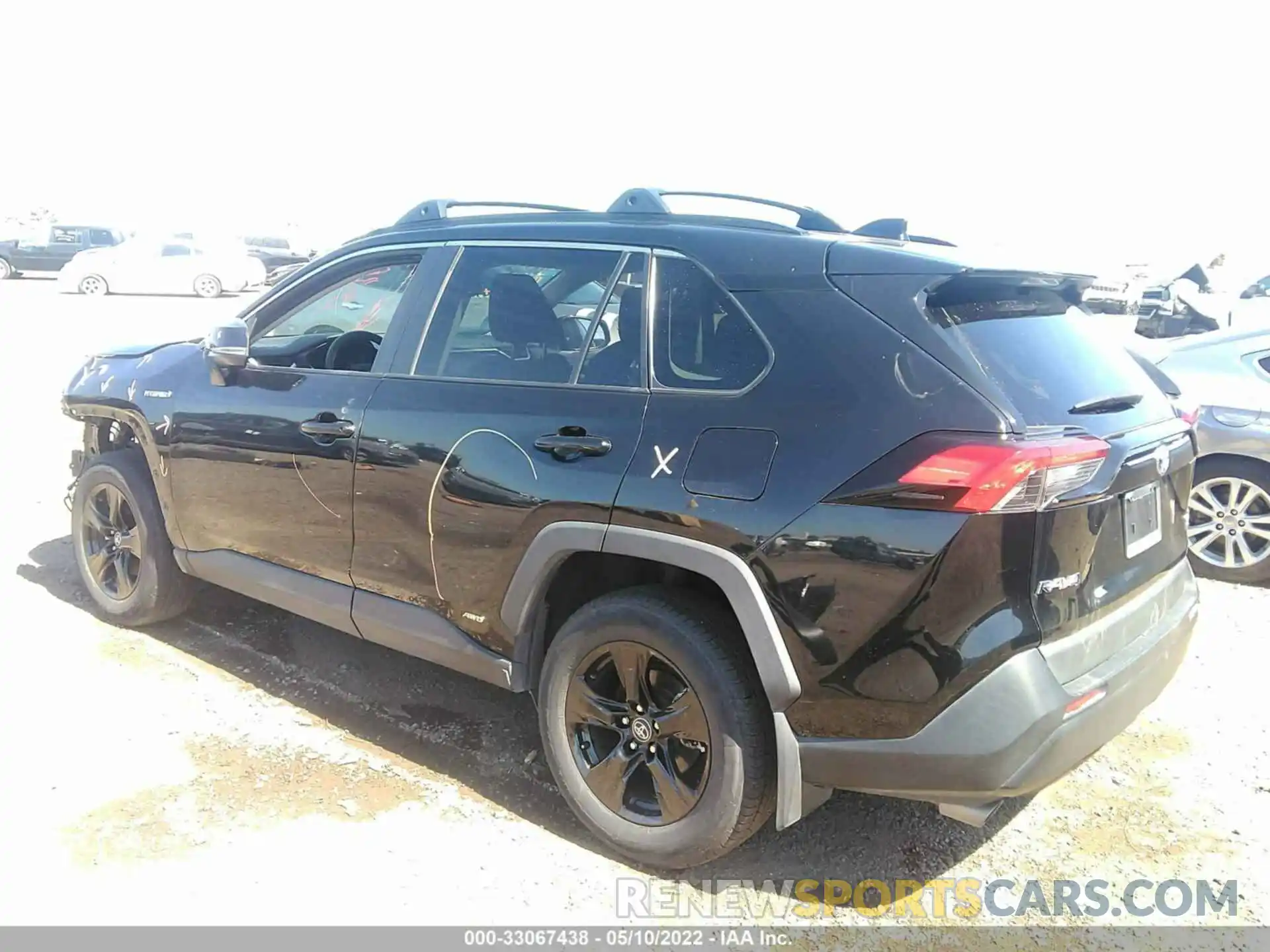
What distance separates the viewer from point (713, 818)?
270 centimetres

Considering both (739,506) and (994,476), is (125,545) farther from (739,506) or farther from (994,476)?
(994,476)

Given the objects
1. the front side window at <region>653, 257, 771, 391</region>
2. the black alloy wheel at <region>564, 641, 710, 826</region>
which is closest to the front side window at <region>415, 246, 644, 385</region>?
the front side window at <region>653, 257, 771, 391</region>

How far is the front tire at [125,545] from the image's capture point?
432 cm

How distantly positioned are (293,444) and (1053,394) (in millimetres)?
2637

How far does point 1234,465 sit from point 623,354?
4.28 metres

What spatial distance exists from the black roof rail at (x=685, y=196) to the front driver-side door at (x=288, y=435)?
0.85 m

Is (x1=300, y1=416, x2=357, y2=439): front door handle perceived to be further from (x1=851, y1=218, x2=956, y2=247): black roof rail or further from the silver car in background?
the silver car in background

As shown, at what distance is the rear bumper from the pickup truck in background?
30.3 meters

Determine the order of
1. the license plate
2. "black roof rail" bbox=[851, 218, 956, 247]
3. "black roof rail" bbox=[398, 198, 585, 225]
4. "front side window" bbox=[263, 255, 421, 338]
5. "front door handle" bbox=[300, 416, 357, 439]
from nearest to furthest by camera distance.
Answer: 1. the license plate
2. "black roof rail" bbox=[851, 218, 956, 247]
3. "front door handle" bbox=[300, 416, 357, 439]
4. "front side window" bbox=[263, 255, 421, 338]
5. "black roof rail" bbox=[398, 198, 585, 225]

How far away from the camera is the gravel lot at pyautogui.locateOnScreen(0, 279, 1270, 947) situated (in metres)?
2.78

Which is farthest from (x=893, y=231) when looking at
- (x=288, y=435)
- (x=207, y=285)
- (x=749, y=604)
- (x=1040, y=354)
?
(x=207, y=285)

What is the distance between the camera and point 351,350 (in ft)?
12.7

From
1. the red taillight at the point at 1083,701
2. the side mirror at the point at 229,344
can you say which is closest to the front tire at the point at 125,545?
the side mirror at the point at 229,344

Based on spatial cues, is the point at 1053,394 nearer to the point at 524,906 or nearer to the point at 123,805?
the point at 524,906
